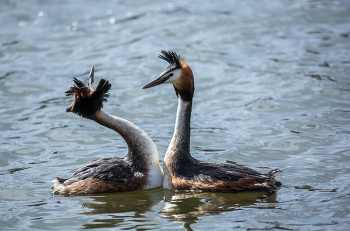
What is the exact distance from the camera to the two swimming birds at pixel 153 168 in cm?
702

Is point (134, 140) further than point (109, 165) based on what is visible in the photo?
Yes

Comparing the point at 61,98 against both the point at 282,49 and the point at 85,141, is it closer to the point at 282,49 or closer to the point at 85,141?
the point at 85,141

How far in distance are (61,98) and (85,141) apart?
2998 mm

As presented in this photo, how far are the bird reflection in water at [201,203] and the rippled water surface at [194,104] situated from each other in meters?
0.03

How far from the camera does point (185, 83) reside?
24.5 ft

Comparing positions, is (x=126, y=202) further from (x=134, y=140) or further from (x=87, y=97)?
(x=87, y=97)

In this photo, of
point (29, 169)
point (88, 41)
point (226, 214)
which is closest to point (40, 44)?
point (88, 41)

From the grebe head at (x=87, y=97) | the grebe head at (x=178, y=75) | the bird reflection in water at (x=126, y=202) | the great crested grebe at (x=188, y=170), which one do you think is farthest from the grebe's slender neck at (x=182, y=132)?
the grebe head at (x=87, y=97)

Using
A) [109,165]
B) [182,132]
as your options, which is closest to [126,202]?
[109,165]

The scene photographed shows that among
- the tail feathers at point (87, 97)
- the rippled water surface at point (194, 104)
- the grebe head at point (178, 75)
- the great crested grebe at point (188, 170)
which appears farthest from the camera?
the grebe head at point (178, 75)

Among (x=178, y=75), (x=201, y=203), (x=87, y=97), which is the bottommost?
(x=201, y=203)

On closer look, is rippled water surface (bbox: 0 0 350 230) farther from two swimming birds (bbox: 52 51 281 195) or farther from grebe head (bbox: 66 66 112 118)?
grebe head (bbox: 66 66 112 118)

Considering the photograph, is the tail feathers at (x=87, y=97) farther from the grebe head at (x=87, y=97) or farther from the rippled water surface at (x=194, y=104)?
the rippled water surface at (x=194, y=104)

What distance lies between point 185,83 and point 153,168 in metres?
1.37
